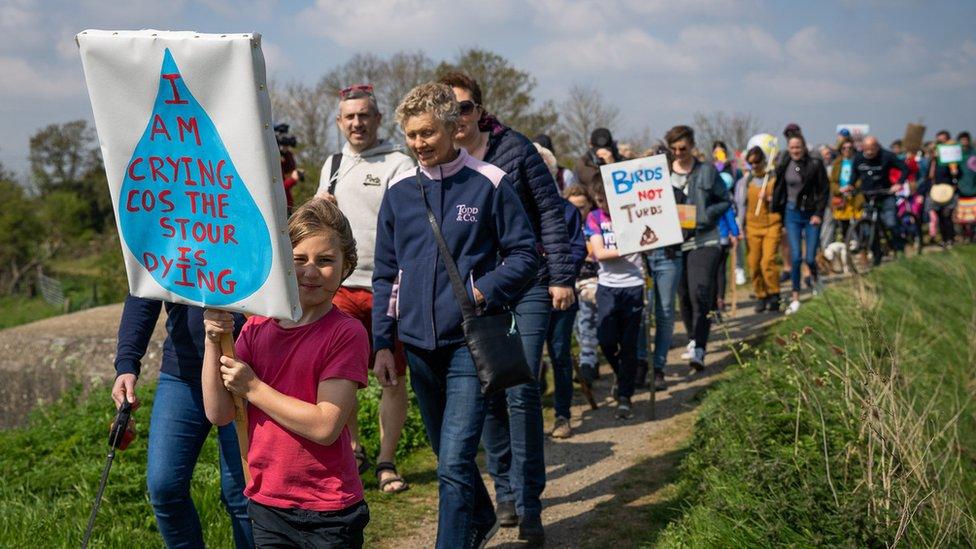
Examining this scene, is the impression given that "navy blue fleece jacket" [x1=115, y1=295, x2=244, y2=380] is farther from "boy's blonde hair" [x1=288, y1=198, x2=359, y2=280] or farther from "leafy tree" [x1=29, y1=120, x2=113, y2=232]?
"leafy tree" [x1=29, y1=120, x2=113, y2=232]

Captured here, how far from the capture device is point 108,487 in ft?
18.5

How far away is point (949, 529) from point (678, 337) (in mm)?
7442

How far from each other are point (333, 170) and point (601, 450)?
2.74 meters

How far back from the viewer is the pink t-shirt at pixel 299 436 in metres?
3.16

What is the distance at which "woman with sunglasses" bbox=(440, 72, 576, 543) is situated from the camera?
514cm

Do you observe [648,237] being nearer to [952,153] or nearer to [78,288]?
[952,153]

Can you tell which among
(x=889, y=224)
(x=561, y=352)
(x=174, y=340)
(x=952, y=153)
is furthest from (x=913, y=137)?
(x=174, y=340)

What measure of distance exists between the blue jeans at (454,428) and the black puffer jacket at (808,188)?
8.85 metres

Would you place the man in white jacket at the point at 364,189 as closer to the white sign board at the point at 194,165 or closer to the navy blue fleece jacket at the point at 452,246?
the navy blue fleece jacket at the point at 452,246

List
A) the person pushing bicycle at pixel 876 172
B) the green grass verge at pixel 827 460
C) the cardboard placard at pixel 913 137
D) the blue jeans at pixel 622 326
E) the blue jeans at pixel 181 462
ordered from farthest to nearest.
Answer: the cardboard placard at pixel 913 137
the person pushing bicycle at pixel 876 172
the blue jeans at pixel 622 326
the green grass verge at pixel 827 460
the blue jeans at pixel 181 462

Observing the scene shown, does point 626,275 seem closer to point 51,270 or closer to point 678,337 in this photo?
point 678,337

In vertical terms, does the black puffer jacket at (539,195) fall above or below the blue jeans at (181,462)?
above

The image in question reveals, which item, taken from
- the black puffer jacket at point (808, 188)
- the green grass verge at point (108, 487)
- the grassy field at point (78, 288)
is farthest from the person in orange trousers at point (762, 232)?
the grassy field at point (78, 288)

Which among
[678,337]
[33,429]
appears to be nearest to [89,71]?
[33,429]
